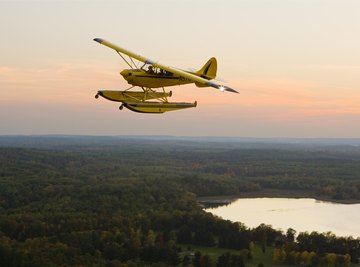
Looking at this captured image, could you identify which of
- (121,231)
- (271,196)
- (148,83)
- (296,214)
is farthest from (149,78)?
(271,196)

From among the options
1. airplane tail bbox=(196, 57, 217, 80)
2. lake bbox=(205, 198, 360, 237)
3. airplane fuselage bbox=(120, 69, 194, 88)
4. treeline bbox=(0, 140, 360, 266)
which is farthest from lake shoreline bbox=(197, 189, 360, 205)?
airplane fuselage bbox=(120, 69, 194, 88)

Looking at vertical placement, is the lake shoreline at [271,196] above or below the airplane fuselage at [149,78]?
below

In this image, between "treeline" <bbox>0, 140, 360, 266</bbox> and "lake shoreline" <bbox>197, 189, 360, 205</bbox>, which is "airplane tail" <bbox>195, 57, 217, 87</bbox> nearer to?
"treeline" <bbox>0, 140, 360, 266</bbox>

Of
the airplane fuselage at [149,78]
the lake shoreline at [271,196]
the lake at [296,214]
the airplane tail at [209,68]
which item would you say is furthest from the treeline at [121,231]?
the airplane fuselage at [149,78]

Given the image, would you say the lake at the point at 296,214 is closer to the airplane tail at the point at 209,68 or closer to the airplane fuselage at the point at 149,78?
the airplane tail at the point at 209,68

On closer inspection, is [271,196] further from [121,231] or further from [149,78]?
[149,78]
